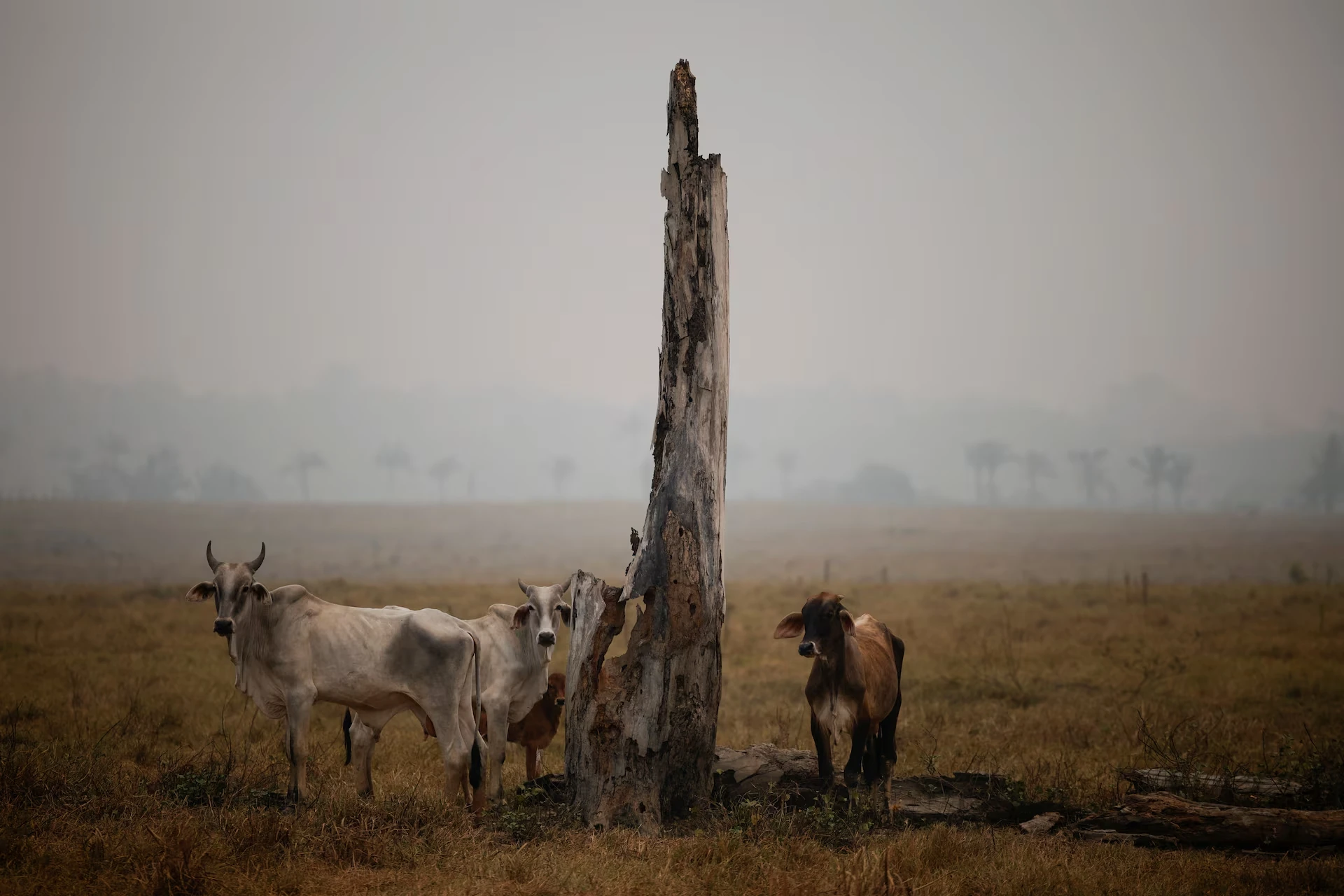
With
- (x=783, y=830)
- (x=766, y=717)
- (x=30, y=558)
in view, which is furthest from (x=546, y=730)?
(x=30, y=558)

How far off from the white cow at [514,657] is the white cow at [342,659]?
473 millimetres

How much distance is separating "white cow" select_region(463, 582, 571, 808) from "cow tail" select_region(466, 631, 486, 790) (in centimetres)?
19

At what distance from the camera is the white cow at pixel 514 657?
1018cm

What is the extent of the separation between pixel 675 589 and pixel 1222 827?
186 inches

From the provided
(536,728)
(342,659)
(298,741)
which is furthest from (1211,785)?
(298,741)

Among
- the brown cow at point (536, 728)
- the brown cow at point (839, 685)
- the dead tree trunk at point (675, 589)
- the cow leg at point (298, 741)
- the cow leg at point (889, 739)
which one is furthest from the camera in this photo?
the brown cow at point (536, 728)

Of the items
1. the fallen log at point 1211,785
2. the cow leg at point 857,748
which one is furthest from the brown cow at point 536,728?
the fallen log at point 1211,785

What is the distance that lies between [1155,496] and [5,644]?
187 m

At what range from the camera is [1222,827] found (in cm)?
874

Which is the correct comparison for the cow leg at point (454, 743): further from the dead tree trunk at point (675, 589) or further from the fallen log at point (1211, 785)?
the fallen log at point (1211, 785)

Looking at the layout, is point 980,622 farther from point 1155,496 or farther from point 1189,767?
point 1155,496

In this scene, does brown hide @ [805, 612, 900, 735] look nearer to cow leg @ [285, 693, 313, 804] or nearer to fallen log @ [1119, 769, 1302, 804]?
fallen log @ [1119, 769, 1302, 804]

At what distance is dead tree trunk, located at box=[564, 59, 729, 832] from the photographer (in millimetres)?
9070

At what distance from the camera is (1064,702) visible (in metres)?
16.3
